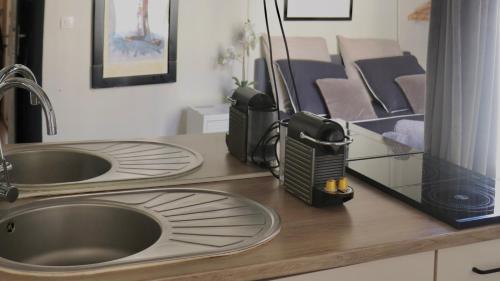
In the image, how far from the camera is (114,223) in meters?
1.55

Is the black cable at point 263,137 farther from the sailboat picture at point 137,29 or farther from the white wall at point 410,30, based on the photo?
the white wall at point 410,30

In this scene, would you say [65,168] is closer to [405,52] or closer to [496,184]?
[496,184]

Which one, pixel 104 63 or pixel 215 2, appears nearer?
pixel 104 63

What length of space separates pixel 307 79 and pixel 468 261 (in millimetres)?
3109

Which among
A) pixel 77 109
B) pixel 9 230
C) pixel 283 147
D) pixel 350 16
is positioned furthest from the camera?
pixel 350 16

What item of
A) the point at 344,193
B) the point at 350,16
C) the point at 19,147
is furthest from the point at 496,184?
the point at 350,16

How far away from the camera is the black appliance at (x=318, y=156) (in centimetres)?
153

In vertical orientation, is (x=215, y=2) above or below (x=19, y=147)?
above

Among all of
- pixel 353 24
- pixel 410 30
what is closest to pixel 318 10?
pixel 353 24

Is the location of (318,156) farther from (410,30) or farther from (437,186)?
(410,30)

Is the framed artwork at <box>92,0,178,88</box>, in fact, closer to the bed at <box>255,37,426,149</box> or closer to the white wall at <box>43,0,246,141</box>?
the white wall at <box>43,0,246,141</box>

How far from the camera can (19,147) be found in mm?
1933

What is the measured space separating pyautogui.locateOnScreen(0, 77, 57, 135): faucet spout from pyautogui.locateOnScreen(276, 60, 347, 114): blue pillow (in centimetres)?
292

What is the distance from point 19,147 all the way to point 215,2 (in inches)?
106
